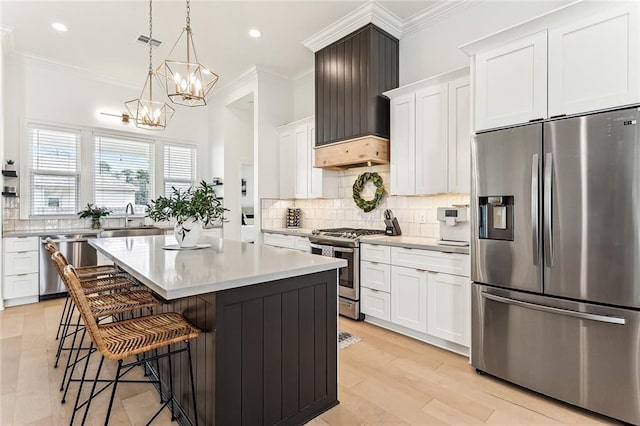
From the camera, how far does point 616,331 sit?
1.91 metres

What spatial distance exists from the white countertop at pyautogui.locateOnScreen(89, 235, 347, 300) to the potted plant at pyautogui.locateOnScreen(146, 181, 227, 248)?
17 centimetres

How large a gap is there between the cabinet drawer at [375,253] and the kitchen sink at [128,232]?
11.5 feet

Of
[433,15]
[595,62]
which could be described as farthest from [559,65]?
[433,15]

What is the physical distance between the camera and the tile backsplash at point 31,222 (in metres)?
4.57

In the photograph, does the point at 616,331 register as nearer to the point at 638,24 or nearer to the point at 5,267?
the point at 638,24

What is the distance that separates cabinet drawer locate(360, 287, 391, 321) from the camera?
3336mm

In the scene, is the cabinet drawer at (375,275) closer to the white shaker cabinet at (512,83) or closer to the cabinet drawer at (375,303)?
the cabinet drawer at (375,303)

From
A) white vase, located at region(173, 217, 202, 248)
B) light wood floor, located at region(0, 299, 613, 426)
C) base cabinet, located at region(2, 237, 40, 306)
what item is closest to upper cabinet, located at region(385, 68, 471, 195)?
light wood floor, located at region(0, 299, 613, 426)

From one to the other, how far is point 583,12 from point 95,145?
19.6ft

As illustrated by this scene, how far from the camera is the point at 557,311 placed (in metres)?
2.10

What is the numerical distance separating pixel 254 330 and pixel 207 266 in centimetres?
45

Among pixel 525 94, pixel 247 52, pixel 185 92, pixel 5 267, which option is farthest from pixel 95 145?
pixel 525 94

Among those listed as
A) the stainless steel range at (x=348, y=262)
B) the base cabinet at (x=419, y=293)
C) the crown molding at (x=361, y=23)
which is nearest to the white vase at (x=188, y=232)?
the stainless steel range at (x=348, y=262)

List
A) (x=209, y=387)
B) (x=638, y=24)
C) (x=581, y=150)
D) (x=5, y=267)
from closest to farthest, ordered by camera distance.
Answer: (x=209, y=387)
(x=638, y=24)
(x=581, y=150)
(x=5, y=267)
